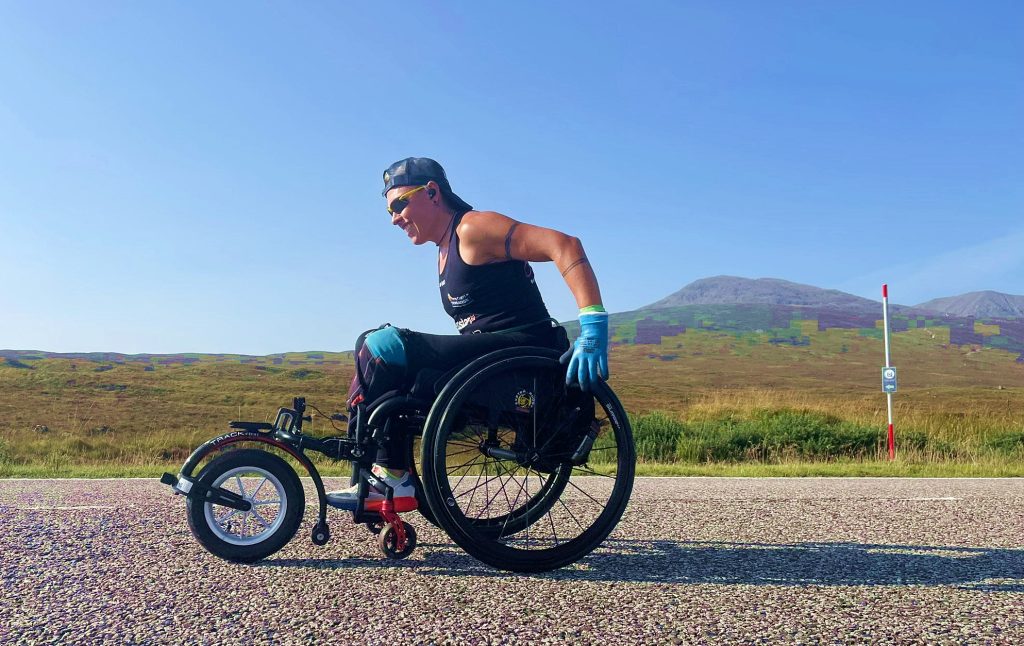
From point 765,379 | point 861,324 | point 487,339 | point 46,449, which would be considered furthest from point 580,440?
point 861,324

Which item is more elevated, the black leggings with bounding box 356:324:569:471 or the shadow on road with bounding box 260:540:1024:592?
the black leggings with bounding box 356:324:569:471

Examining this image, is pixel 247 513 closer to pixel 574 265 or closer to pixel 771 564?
pixel 574 265

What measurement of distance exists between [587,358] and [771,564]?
1248 millimetres

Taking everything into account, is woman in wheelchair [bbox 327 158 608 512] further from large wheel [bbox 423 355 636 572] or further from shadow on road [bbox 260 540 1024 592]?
shadow on road [bbox 260 540 1024 592]

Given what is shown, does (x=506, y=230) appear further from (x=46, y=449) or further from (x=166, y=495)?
(x=46, y=449)

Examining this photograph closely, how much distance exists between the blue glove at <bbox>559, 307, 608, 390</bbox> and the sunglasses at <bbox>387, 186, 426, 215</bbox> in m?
1.33

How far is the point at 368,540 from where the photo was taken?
4000 mm

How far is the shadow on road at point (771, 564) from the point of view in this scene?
3156 millimetres

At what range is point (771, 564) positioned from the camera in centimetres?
345

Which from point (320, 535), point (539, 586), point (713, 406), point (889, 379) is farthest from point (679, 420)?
point (539, 586)

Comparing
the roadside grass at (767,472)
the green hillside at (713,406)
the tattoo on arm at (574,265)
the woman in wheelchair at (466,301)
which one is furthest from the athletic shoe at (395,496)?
the green hillside at (713,406)

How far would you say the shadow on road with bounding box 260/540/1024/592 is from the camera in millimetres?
3156

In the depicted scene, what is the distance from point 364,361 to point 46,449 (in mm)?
18322

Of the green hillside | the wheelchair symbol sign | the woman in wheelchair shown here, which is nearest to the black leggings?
the woman in wheelchair
